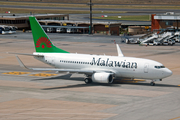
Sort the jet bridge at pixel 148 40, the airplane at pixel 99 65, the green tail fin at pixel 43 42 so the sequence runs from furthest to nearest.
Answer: the jet bridge at pixel 148 40 → the green tail fin at pixel 43 42 → the airplane at pixel 99 65

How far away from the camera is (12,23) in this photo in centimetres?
16625

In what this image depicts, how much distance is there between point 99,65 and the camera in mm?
53844

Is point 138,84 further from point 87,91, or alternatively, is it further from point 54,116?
point 54,116

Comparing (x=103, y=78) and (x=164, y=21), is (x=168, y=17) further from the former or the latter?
(x=103, y=78)

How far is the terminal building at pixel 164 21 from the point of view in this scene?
139m

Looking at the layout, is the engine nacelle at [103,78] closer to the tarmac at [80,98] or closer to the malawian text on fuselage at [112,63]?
the tarmac at [80,98]

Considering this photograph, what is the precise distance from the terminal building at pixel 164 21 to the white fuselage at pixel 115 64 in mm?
90169

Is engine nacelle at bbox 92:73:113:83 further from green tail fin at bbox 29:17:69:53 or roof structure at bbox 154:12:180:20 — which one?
roof structure at bbox 154:12:180:20

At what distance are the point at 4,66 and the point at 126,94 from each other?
3425cm

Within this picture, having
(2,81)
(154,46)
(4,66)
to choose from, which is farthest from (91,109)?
(154,46)

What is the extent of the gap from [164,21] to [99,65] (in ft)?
311

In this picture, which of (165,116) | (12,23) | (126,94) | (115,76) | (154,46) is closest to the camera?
(165,116)

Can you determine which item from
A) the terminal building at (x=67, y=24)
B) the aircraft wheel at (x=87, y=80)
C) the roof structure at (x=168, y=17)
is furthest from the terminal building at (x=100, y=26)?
the aircraft wheel at (x=87, y=80)

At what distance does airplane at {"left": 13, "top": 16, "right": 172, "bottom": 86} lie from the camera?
50969 millimetres
